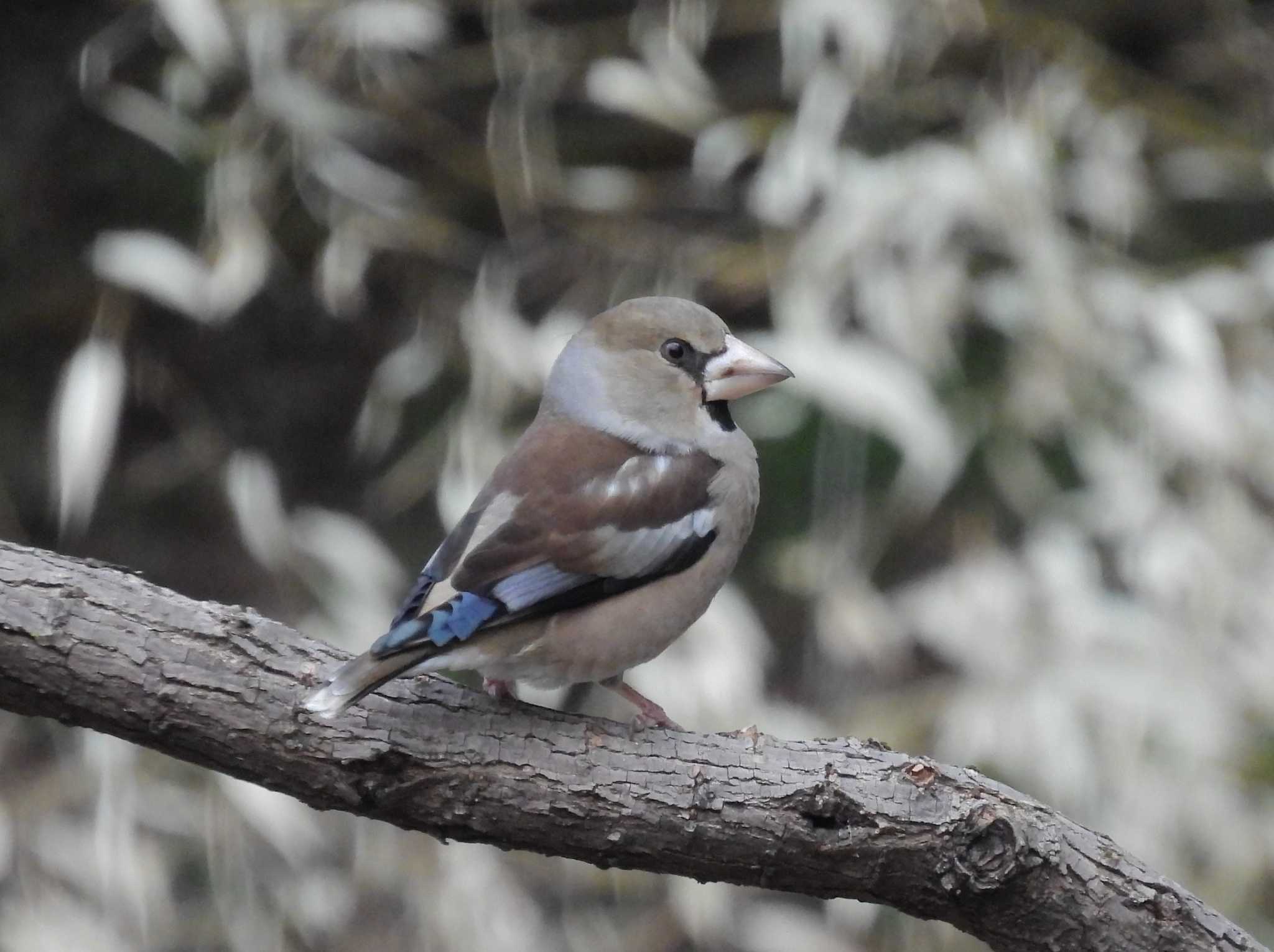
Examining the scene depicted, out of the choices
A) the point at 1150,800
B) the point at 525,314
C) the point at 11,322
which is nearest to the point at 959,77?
the point at 525,314

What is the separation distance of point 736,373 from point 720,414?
10cm

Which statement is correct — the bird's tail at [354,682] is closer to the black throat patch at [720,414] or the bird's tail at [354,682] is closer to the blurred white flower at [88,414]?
the black throat patch at [720,414]

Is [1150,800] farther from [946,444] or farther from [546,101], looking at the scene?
[546,101]

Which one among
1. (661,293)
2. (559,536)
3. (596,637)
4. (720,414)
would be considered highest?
(661,293)

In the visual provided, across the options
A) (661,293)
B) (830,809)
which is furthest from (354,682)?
(661,293)

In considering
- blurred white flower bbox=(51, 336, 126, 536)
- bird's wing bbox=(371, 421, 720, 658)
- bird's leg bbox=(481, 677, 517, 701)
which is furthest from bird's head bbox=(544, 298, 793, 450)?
blurred white flower bbox=(51, 336, 126, 536)

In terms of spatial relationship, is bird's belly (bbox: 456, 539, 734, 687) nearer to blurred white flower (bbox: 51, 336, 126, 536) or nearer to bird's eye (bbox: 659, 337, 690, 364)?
bird's eye (bbox: 659, 337, 690, 364)

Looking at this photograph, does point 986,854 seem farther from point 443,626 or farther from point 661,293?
point 661,293

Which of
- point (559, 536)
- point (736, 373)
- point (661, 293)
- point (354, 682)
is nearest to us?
point (354, 682)

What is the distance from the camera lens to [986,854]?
256cm

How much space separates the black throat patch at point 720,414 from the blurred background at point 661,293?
96cm

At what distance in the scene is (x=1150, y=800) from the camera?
4.40 metres

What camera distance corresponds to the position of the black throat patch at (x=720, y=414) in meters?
3.34

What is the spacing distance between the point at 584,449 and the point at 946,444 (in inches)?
66.7
